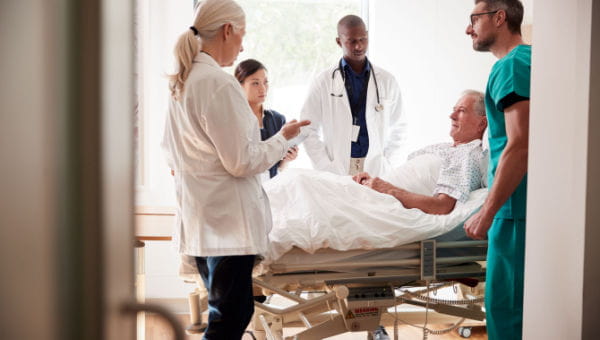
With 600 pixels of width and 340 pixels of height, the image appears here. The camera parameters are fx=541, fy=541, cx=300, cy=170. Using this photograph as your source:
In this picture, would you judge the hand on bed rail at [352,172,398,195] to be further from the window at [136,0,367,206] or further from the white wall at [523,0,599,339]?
the window at [136,0,367,206]

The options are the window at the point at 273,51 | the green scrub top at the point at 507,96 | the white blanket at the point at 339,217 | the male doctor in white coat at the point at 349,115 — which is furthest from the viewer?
the window at the point at 273,51

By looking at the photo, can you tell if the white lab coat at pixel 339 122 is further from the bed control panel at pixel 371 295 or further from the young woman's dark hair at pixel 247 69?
the bed control panel at pixel 371 295

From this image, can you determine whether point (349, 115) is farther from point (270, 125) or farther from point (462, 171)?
point (462, 171)

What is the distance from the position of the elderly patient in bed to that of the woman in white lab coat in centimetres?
98

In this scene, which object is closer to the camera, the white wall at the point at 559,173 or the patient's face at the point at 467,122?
the white wall at the point at 559,173

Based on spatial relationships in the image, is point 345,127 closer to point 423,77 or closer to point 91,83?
point 423,77

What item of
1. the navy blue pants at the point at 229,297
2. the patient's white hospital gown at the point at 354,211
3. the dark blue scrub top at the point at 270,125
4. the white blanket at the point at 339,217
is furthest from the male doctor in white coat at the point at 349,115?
the navy blue pants at the point at 229,297

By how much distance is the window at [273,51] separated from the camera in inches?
166

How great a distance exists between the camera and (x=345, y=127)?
12.0ft

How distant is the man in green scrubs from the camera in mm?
1601

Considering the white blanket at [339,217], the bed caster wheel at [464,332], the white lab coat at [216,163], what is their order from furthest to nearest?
the bed caster wheel at [464,332]
the white blanket at [339,217]
the white lab coat at [216,163]

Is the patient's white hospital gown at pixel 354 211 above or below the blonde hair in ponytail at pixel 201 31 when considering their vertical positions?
below

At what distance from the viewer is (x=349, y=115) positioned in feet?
12.1

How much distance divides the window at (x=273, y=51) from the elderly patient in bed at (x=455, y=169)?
76.1 inches
